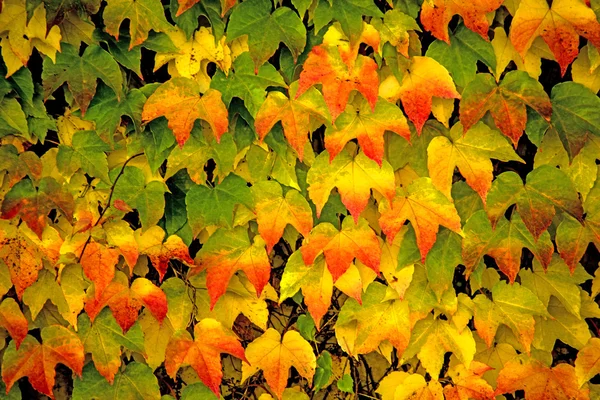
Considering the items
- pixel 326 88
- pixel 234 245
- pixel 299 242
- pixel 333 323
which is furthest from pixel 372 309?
pixel 326 88

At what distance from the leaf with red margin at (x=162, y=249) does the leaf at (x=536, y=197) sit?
844mm

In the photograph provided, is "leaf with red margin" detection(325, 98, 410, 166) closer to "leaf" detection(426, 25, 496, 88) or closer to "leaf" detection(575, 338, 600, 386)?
"leaf" detection(426, 25, 496, 88)

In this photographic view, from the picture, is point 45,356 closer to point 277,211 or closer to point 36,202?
point 36,202

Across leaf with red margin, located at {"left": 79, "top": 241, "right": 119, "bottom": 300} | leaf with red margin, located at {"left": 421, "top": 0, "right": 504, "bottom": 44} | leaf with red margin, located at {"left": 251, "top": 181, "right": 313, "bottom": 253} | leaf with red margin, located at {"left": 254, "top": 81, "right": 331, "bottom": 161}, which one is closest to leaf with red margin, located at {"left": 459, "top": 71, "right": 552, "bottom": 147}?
leaf with red margin, located at {"left": 421, "top": 0, "right": 504, "bottom": 44}

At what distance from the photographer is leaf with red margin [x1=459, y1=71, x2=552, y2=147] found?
183 cm

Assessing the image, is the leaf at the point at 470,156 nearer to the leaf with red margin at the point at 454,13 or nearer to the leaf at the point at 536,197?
the leaf at the point at 536,197

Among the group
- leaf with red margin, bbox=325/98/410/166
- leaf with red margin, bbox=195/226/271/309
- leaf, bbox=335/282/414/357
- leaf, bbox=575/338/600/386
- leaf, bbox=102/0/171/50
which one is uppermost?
leaf, bbox=102/0/171/50

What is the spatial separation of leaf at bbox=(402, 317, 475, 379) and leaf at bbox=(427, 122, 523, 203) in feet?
1.29

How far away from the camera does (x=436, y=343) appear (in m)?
1.98

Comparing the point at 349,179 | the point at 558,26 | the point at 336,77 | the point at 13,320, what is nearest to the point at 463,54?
the point at 558,26

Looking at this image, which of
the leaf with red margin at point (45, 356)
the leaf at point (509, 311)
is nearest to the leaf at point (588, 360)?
the leaf at point (509, 311)

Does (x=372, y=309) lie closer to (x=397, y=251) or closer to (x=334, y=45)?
(x=397, y=251)

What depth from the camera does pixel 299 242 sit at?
205 centimetres

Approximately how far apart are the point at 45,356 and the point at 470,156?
1.31 metres
